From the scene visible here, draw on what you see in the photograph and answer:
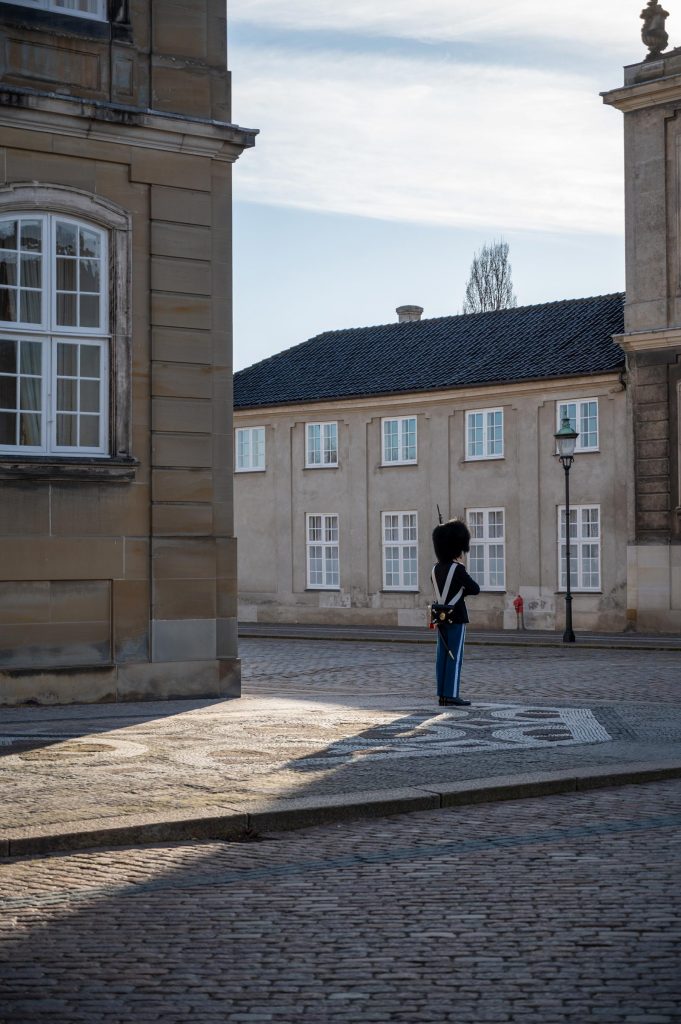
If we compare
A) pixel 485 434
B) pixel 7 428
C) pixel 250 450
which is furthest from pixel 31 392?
pixel 250 450

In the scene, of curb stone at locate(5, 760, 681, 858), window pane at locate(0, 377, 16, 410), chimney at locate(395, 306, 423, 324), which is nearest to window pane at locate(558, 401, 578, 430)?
chimney at locate(395, 306, 423, 324)

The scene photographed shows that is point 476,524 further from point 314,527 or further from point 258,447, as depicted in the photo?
point 258,447

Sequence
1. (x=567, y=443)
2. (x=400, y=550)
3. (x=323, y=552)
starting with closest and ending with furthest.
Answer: (x=567, y=443), (x=400, y=550), (x=323, y=552)

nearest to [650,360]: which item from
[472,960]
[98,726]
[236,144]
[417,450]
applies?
[417,450]

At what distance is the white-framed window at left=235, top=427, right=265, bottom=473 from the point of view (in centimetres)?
4181

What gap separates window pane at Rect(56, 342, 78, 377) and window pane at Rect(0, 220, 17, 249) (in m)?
1.09

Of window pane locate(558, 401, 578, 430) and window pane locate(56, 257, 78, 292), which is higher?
window pane locate(558, 401, 578, 430)

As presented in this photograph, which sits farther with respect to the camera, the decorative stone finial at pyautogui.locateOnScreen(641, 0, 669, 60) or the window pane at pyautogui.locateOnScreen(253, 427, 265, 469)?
the window pane at pyautogui.locateOnScreen(253, 427, 265, 469)

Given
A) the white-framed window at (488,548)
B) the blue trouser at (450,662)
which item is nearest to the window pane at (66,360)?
the blue trouser at (450,662)

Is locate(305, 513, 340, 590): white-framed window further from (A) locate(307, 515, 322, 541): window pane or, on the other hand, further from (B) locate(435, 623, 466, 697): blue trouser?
(B) locate(435, 623, 466, 697): blue trouser

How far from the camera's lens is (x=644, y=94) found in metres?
32.3

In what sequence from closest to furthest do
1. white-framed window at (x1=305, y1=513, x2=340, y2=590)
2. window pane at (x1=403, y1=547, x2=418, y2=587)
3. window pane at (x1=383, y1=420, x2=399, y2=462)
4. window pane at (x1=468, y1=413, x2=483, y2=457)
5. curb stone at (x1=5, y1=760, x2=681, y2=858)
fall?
curb stone at (x1=5, y1=760, x2=681, y2=858), window pane at (x1=468, y1=413, x2=483, y2=457), window pane at (x1=403, y1=547, x2=418, y2=587), window pane at (x1=383, y1=420, x2=399, y2=462), white-framed window at (x1=305, y1=513, x2=340, y2=590)

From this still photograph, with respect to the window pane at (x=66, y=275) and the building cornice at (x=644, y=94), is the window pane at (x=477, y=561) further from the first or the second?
the window pane at (x=66, y=275)

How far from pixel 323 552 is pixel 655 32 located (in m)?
16.2
